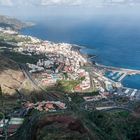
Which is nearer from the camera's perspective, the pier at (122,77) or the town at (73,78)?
the town at (73,78)

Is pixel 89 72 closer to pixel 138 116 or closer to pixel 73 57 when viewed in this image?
pixel 73 57

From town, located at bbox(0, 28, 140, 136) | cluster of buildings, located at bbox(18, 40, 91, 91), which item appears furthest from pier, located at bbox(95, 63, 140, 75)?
cluster of buildings, located at bbox(18, 40, 91, 91)

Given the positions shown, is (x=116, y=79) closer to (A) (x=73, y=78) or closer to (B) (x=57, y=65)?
(B) (x=57, y=65)

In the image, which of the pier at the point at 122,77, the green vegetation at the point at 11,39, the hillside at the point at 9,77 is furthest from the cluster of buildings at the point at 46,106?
the green vegetation at the point at 11,39

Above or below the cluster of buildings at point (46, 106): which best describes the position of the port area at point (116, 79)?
above

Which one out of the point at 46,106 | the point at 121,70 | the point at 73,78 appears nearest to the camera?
the point at 46,106

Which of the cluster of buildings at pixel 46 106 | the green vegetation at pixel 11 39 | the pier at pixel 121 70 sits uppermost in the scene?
the green vegetation at pixel 11 39

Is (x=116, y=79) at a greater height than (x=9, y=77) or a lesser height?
greater

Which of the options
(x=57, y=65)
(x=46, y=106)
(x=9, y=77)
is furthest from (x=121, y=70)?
(x=46, y=106)

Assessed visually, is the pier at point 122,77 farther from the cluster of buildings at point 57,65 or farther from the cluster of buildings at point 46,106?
the cluster of buildings at point 46,106

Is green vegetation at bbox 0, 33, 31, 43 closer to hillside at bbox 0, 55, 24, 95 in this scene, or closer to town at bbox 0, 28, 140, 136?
town at bbox 0, 28, 140, 136

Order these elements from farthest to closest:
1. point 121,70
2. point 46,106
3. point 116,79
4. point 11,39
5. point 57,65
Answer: point 11,39 < point 121,70 < point 57,65 < point 116,79 < point 46,106

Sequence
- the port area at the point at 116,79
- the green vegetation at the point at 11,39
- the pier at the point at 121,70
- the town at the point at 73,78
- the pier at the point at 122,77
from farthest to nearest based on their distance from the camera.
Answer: the green vegetation at the point at 11,39, the pier at the point at 121,70, the pier at the point at 122,77, the port area at the point at 116,79, the town at the point at 73,78
